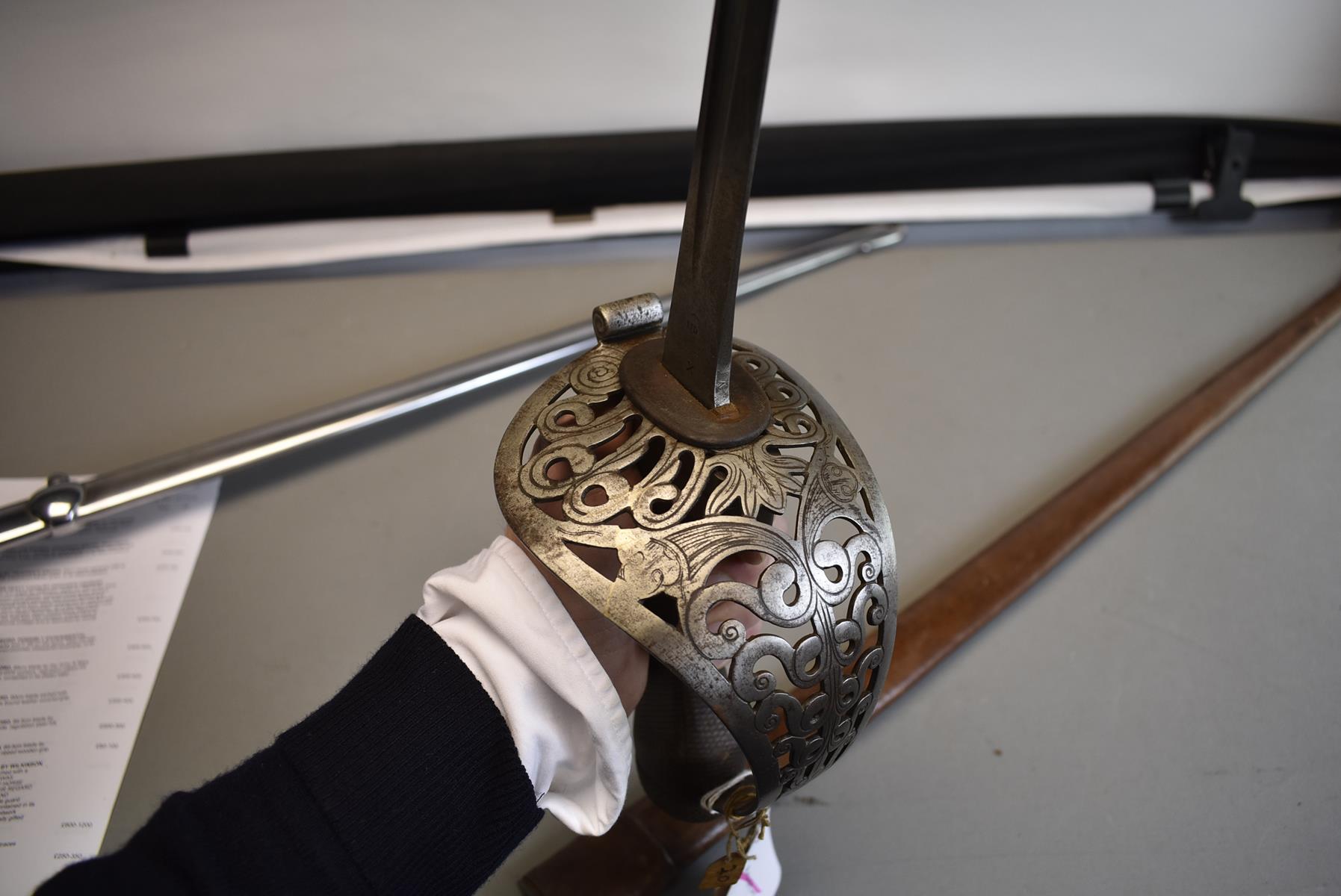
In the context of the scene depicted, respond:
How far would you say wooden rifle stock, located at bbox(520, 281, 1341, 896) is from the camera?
2.25 feet

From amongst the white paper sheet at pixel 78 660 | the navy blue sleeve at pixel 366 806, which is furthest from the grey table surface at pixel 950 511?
the navy blue sleeve at pixel 366 806

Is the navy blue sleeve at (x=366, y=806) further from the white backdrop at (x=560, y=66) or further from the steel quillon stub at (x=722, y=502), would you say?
the white backdrop at (x=560, y=66)

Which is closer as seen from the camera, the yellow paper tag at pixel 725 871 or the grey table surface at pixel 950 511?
the yellow paper tag at pixel 725 871

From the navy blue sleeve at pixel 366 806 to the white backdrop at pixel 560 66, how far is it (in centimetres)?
92

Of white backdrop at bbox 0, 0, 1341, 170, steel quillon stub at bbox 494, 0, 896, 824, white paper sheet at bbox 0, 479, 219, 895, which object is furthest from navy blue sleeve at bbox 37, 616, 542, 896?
white backdrop at bbox 0, 0, 1341, 170

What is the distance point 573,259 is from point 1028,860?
913mm

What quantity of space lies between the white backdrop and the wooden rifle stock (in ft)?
1.50

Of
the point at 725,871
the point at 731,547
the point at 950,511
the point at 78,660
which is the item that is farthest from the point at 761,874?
the point at 78,660

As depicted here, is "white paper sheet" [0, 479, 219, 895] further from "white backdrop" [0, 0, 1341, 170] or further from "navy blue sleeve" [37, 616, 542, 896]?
"white backdrop" [0, 0, 1341, 170]

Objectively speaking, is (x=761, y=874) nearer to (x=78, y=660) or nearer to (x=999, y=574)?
(x=999, y=574)

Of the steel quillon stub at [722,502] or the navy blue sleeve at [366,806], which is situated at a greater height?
the steel quillon stub at [722,502]

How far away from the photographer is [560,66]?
1298mm

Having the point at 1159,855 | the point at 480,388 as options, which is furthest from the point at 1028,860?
the point at 480,388

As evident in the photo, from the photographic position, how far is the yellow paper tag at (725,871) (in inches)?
25.3
